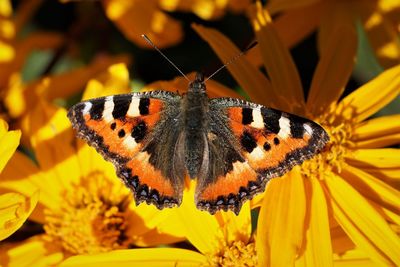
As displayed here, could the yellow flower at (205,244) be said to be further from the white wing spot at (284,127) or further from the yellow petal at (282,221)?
the white wing spot at (284,127)

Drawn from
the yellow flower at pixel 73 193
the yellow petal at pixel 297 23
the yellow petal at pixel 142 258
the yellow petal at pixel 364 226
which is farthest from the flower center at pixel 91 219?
the yellow petal at pixel 297 23

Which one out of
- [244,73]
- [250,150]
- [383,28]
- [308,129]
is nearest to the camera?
[308,129]

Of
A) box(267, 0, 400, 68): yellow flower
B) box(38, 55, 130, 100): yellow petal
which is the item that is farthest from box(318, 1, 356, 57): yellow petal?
box(38, 55, 130, 100): yellow petal

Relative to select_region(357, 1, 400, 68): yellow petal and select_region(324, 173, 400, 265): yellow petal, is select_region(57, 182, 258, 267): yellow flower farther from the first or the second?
select_region(357, 1, 400, 68): yellow petal

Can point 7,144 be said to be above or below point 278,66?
below

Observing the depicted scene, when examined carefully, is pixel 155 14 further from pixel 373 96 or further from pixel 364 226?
pixel 364 226

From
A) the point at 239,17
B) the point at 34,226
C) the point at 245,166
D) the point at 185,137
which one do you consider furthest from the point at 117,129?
the point at 239,17

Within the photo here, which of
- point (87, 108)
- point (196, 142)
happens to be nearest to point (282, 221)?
point (196, 142)
